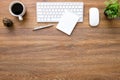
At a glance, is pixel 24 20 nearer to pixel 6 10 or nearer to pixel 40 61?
pixel 6 10

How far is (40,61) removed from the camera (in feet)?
3.90

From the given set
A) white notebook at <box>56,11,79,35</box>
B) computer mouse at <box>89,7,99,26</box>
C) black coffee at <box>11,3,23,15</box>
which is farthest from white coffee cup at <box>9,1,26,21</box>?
computer mouse at <box>89,7,99,26</box>

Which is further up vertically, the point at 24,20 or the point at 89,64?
the point at 24,20

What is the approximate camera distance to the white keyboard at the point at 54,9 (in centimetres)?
119

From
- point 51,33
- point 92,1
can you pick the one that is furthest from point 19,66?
point 92,1

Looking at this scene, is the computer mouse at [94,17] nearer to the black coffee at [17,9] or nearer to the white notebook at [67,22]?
the white notebook at [67,22]

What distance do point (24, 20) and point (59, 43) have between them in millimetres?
213

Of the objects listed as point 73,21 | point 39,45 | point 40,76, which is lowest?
point 40,76

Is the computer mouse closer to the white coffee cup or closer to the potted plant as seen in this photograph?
the potted plant

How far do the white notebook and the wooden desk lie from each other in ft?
0.08

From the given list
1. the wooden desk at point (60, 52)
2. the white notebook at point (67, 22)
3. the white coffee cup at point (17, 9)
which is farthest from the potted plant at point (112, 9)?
the white coffee cup at point (17, 9)

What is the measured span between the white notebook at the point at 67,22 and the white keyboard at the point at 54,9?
0.06ft

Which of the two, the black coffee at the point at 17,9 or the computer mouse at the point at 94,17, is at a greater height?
the black coffee at the point at 17,9

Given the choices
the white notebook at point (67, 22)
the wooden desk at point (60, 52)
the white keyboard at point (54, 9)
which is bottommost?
the wooden desk at point (60, 52)
